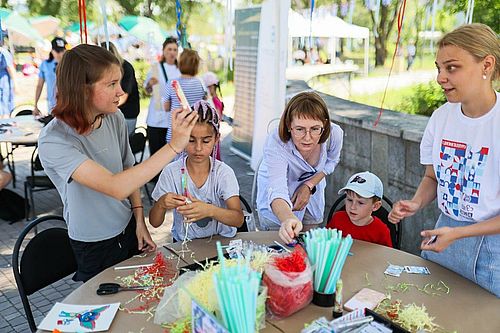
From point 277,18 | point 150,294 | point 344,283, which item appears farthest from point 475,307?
point 277,18

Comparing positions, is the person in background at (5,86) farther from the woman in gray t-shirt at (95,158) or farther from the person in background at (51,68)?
the woman in gray t-shirt at (95,158)

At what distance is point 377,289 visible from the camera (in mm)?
1865

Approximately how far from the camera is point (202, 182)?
7.98ft

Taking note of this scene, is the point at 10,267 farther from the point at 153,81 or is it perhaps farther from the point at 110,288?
the point at 153,81

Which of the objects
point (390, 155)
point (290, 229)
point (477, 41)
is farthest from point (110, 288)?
point (390, 155)

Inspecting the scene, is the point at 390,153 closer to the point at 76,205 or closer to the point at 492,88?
the point at 492,88

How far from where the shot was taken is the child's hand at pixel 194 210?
6.95 feet

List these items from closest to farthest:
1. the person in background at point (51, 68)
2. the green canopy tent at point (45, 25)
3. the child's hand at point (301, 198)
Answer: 1. the child's hand at point (301, 198)
2. the person in background at point (51, 68)
3. the green canopy tent at point (45, 25)

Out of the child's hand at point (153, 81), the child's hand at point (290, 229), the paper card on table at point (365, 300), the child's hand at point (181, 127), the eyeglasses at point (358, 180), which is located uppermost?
the child's hand at point (153, 81)

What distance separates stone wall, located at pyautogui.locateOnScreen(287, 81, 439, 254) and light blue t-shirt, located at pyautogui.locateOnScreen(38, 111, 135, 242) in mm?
2383

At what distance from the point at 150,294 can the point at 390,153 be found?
277 centimetres

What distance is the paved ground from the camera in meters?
3.30

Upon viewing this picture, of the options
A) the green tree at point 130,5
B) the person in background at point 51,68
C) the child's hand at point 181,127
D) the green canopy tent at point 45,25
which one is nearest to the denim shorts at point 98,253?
the child's hand at point 181,127

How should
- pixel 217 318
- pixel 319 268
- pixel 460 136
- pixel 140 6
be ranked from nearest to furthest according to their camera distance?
pixel 217 318 → pixel 319 268 → pixel 460 136 → pixel 140 6
